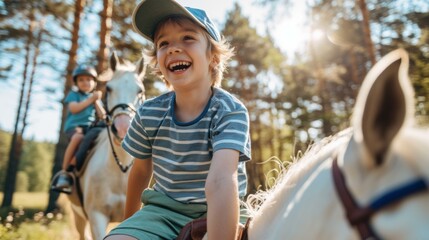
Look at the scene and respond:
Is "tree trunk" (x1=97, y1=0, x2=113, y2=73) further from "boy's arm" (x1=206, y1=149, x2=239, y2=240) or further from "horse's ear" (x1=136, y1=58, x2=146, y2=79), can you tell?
"boy's arm" (x1=206, y1=149, x2=239, y2=240)

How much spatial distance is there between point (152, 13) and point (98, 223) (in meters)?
3.30

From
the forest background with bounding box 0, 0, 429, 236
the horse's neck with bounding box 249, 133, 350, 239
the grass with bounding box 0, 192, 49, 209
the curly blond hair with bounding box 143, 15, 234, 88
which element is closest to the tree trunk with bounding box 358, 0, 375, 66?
the forest background with bounding box 0, 0, 429, 236

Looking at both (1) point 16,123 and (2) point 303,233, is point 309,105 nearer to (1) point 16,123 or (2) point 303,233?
(1) point 16,123

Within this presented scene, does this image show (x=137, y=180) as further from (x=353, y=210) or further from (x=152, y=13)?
(x=353, y=210)

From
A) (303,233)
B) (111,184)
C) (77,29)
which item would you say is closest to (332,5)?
(77,29)

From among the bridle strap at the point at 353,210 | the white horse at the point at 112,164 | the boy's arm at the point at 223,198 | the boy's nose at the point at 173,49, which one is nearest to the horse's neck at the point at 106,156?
the white horse at the point at 112,164

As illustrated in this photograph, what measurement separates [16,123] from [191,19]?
2502 centimetres

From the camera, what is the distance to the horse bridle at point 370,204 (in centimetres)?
93

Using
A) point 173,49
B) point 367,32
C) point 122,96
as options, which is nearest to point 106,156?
point 122,96

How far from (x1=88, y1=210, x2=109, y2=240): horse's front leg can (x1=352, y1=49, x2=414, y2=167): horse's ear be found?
421 centimetres

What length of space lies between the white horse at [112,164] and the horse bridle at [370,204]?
4.01m

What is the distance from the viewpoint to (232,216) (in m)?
1.74

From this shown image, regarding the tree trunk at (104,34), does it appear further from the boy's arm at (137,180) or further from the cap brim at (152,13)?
the cap brim at (152,13)

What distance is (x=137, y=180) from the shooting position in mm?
2504
